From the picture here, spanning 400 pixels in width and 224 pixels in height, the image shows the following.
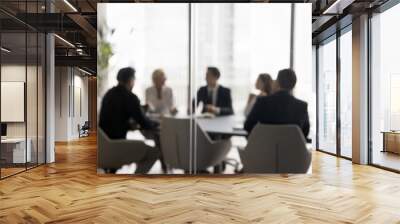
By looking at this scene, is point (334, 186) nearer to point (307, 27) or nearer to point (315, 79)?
point (307, 27)

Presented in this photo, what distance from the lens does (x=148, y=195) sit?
4938 mm

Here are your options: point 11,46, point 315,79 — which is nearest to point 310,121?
point 11,46

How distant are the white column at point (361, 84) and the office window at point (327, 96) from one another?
1.72 m

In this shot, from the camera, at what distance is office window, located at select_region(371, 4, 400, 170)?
7.04 m

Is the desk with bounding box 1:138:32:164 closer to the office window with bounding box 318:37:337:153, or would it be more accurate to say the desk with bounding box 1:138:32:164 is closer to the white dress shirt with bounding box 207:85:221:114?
the white dress shirt with bounding box 207:85:221:114

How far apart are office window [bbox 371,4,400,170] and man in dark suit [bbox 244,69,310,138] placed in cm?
308

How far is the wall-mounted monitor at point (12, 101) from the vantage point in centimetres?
620

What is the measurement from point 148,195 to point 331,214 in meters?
2.20

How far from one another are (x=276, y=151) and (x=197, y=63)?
148 cm

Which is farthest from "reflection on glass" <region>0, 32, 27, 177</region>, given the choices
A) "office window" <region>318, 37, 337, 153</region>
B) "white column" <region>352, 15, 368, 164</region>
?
"office window" <region>318, 37, 337, 153</region>

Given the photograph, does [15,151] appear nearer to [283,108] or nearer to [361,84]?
[283,108]

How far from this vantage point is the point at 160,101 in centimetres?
516

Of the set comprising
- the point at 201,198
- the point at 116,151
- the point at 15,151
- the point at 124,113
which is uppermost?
the point at 124,113

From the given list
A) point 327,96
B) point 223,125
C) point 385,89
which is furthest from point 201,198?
point 327,96
